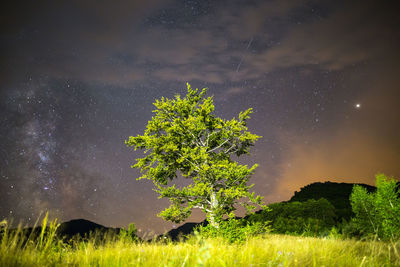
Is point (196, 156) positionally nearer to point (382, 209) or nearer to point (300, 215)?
point (382, 209)

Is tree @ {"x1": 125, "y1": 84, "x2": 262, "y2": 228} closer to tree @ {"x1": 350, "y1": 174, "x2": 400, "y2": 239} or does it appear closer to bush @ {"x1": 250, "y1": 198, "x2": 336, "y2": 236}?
tree @ {"x1": 350, "y1": 174, "x2": 400, "y2": 239}

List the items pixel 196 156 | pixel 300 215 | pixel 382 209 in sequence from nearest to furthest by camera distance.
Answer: pixel 196 156, pixel 382 209, pixel 300 215

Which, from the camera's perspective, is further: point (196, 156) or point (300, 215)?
point (300, 215)

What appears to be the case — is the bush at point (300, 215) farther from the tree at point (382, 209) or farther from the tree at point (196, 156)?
the tree at point (196, 156)

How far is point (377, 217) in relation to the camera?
24.8 metres

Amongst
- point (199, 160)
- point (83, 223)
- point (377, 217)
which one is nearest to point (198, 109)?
point (199, 160)

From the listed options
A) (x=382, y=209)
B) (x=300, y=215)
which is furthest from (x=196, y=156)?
(x=300, y=215)

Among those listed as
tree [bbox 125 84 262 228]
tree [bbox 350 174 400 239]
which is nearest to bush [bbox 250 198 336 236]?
tree [bbox 350 174 400 239]

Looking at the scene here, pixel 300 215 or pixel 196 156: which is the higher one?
pixel 196 156

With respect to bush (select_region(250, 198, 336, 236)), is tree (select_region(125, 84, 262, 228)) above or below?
above

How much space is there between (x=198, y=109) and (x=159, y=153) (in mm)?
3991

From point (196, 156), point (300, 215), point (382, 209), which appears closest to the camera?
point (196, 156)

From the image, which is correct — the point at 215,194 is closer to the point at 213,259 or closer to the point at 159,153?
the point at 159,153

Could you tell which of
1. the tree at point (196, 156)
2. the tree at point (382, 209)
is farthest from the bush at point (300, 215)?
A: the tree at point (196, 156)
